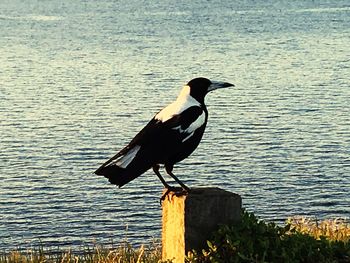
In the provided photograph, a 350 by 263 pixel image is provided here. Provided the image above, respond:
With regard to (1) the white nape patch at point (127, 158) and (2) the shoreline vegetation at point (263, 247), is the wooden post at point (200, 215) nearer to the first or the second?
(2) the shoreline vegetation at point (263, 247)

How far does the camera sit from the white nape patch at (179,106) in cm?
910

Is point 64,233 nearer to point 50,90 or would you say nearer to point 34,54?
point 50,90

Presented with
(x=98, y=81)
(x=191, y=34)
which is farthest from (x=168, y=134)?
(x=191, y=34)

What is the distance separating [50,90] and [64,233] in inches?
840

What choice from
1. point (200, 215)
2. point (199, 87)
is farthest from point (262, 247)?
point (199, 87)

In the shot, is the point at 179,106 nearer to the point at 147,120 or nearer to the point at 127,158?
the point at 127,158

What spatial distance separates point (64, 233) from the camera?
81.1 ft

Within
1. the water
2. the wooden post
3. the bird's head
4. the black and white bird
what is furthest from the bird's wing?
the water

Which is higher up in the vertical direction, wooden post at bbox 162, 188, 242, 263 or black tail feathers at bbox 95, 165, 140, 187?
black tail feathers at bbox 95, 165, 140, 187

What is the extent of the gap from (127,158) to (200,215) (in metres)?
0.95

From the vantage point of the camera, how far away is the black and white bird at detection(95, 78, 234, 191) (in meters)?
8.84

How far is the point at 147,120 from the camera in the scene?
36906 mm

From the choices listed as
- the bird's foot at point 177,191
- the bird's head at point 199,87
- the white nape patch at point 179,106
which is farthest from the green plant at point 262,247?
the bird's head at point 199,87

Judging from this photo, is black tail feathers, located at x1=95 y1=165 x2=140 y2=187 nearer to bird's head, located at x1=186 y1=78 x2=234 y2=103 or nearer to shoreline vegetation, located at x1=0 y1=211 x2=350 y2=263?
shoreline vegetation, located at x1=0 y1=211 x2=350 y2=263
